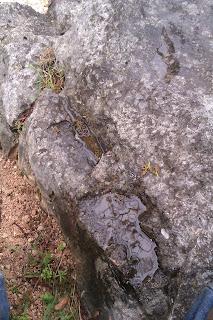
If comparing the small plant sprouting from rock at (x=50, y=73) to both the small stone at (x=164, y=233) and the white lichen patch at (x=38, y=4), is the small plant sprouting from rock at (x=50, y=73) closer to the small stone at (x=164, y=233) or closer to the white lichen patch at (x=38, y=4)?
the white lichen patch at (x=38, y=4)

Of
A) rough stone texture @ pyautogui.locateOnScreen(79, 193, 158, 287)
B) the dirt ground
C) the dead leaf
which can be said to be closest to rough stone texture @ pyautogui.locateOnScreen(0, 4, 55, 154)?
the dirt ground

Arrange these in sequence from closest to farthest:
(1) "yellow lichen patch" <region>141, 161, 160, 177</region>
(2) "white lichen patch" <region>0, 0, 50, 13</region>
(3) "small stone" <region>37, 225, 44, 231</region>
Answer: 1. (1) "yellow lichen patch" <region>141, 161, 160, 177</region>
2. (3) "small stone" <region>37, 225, 44, 231</region>
3. (2) "white lichen patch" <region>0, 0, 50, 13</region>

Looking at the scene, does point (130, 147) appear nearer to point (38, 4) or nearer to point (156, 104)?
point (156, 104)

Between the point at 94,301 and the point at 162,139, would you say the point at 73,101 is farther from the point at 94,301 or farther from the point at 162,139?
the point at 94,301

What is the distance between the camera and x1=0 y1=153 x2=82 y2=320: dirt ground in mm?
3607

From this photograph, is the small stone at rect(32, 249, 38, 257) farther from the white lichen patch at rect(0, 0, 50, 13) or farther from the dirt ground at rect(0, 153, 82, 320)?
the white lichen patch at rect(0, 0, 50, 13)

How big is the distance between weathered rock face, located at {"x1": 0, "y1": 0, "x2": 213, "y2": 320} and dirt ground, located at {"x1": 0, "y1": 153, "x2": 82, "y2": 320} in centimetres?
22

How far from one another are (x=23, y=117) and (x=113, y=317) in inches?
85.1

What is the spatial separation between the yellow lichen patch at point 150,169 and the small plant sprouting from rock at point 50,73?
1.30 metres

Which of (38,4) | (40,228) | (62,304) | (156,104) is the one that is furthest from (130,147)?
(38,4)

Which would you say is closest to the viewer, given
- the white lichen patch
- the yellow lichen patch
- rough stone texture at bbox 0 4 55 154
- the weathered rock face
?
the weathered rock face

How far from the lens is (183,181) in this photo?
11.1 feet

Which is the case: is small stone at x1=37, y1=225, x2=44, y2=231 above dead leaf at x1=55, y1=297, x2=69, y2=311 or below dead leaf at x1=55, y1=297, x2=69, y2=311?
above

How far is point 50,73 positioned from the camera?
4.38 metres
